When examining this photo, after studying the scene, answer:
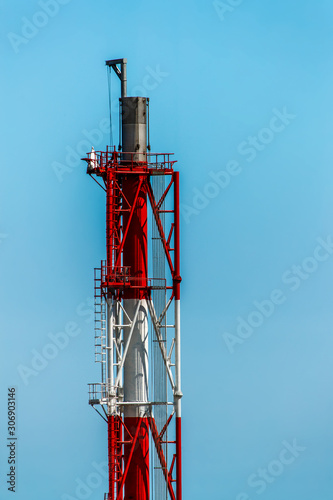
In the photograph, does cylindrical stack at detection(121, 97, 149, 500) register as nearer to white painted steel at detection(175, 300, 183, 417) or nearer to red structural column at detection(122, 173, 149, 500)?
red structural column at detection(122, 173, 149, 500)

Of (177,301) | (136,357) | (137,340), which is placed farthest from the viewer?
(137,340)

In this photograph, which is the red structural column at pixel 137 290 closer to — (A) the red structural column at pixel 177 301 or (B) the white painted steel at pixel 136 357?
(B) the white painted steel at pixel 136 357

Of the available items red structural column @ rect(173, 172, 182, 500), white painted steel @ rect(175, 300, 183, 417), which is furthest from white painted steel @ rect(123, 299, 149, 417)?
red structural column @ rect(173, 172, 182, 500)

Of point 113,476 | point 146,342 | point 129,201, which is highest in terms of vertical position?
point 129,201

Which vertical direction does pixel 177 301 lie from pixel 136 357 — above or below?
above

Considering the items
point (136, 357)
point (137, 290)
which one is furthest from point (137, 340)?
point (137, 290)

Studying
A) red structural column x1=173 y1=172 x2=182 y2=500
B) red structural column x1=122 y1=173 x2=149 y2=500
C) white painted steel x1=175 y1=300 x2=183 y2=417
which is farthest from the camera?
red structural column x1=122 y1=173 x2=149 y2=500

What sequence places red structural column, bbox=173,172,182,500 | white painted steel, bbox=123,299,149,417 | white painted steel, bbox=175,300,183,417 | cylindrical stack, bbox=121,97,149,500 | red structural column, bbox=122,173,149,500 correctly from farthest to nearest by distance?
white painted steel, bbox=123,299,149,417, cylindrical stack, bbox=121,97,149,500, red structural column, bbox=122,173,149,500, white painted steel, bbox=175,300,183,417, red structural column, bbox=173,172,182,500

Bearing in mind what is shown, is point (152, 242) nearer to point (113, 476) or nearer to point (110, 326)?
point (110, 326)

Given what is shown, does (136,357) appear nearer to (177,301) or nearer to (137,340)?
(137,340)

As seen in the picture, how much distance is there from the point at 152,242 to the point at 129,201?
3.25 meters

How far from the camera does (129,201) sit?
5630 inches

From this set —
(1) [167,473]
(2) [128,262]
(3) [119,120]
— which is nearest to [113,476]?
(1) [167,473]

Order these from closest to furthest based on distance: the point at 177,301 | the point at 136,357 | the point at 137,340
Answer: the point at 177,301 < the point at 136,357 < the point at 137,340
